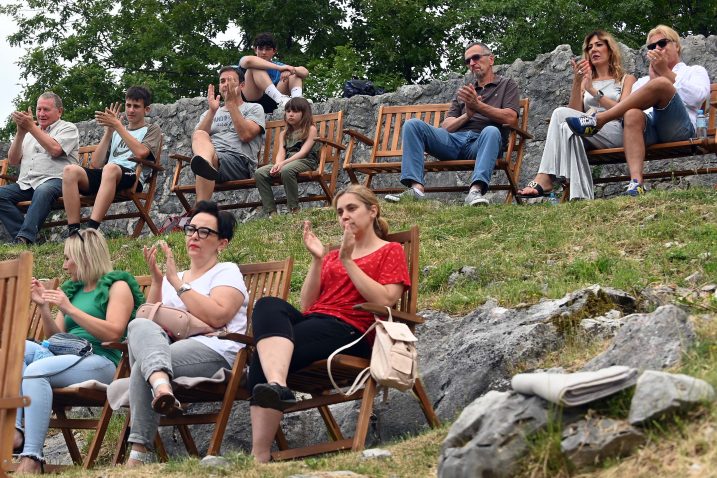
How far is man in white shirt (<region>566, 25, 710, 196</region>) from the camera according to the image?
831cm

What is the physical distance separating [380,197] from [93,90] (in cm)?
924

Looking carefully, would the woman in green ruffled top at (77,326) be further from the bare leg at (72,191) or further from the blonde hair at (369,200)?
the bare leg at (72,191)

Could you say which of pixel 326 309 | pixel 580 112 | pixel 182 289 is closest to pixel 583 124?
pixel 580 112

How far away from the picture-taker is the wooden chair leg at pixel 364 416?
502cm

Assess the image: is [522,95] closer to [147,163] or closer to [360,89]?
[360,89]

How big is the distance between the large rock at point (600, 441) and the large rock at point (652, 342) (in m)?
0.64

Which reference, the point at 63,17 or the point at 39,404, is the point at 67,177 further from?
the point at 63,17

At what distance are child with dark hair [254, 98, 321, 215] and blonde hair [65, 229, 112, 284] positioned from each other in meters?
3.52

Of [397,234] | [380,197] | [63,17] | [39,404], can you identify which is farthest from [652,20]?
[39,404]

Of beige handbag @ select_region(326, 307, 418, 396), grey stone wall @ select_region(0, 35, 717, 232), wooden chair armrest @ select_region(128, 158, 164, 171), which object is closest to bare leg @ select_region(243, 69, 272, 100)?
grey stone wall @ select_region(0, 35, 717, 232)

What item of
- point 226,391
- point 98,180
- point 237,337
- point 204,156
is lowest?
point 226,391

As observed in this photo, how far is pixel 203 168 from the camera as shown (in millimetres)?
9555

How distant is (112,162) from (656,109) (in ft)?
14.5

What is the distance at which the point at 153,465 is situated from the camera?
4.89m
